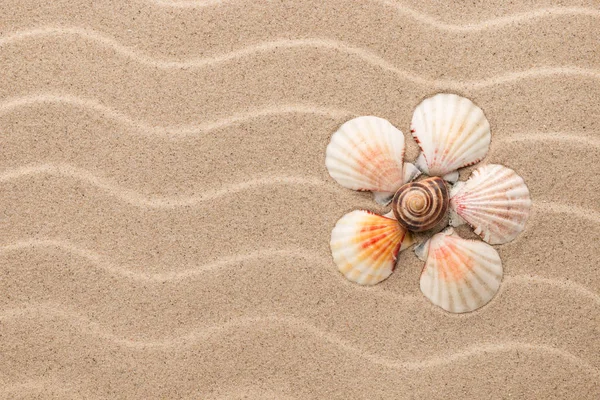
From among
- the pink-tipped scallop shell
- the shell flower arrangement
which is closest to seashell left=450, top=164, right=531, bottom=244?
the shell flower arrangement

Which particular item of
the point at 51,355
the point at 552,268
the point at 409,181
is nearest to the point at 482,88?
the point at 409,181

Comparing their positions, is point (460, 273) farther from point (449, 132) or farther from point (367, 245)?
point (449, 132)

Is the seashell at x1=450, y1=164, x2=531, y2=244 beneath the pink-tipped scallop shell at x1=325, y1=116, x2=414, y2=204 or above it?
beneath

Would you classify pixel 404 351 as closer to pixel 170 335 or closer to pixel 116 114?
pixel 170 335

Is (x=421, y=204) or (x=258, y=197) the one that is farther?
(x=258, y=197)

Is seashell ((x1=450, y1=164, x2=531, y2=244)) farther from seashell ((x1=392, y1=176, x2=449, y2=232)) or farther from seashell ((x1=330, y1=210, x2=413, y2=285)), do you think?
seashell ((x1=330, y1=210, x2=413, y2=285))

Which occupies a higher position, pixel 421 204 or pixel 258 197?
pixel 258 197

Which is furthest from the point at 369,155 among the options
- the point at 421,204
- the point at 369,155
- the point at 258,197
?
the point at 258,197
